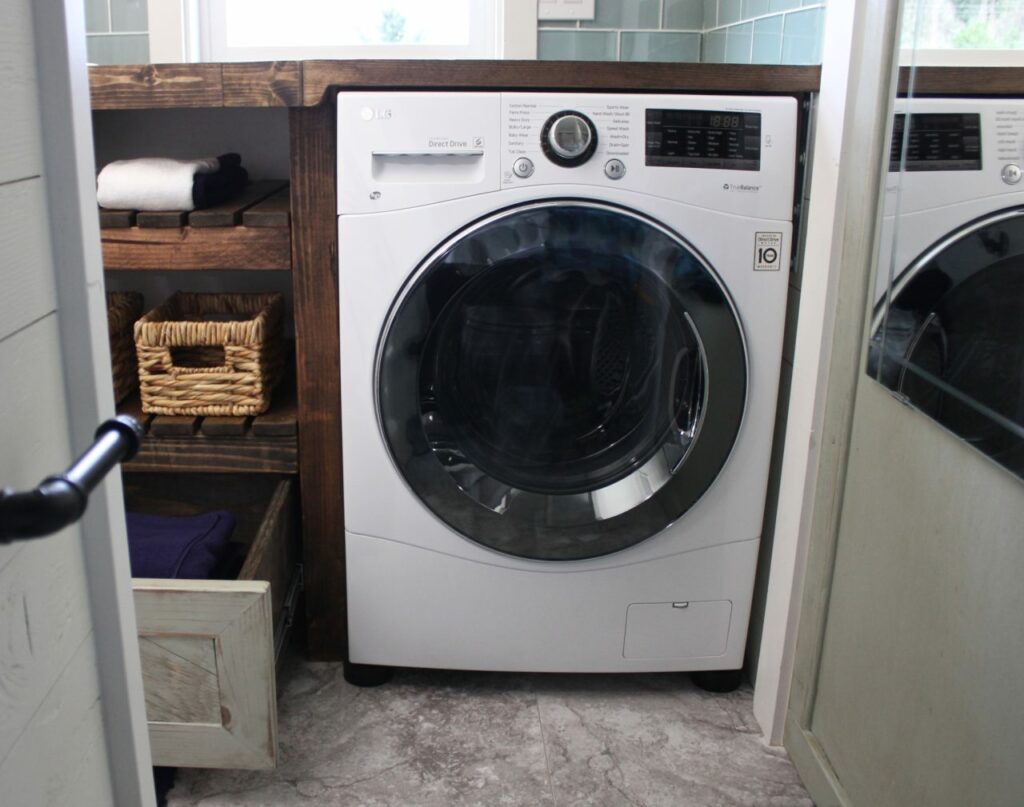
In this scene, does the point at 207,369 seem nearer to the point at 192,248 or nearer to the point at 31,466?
the point at 192,248

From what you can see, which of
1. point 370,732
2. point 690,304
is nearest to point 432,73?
point 690,304

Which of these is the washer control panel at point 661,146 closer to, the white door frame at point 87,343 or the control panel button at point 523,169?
the control panel button at point 523,169

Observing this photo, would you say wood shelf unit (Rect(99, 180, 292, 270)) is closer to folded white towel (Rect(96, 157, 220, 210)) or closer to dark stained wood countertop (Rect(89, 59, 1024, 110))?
folded white towel (Rect(96, 157, 220, 210))

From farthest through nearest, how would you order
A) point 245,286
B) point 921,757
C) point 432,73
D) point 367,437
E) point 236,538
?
point 245,286
point 236,538
point 367,437
point 432,73
point 921,757

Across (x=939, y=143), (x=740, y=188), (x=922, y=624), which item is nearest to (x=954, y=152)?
(x=939, y=143)

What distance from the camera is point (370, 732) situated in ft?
5.14

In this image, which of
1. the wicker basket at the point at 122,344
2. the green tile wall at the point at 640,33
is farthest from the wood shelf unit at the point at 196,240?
the green tile wall at the point at 640,33

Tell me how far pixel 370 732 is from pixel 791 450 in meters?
0.76

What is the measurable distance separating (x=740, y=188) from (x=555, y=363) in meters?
0.36

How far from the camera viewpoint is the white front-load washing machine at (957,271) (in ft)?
3.11

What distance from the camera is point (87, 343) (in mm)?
681

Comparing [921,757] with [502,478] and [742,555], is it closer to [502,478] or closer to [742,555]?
[742,555]

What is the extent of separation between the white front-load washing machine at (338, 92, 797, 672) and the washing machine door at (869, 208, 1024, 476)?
338 mm

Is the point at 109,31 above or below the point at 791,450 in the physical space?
above
